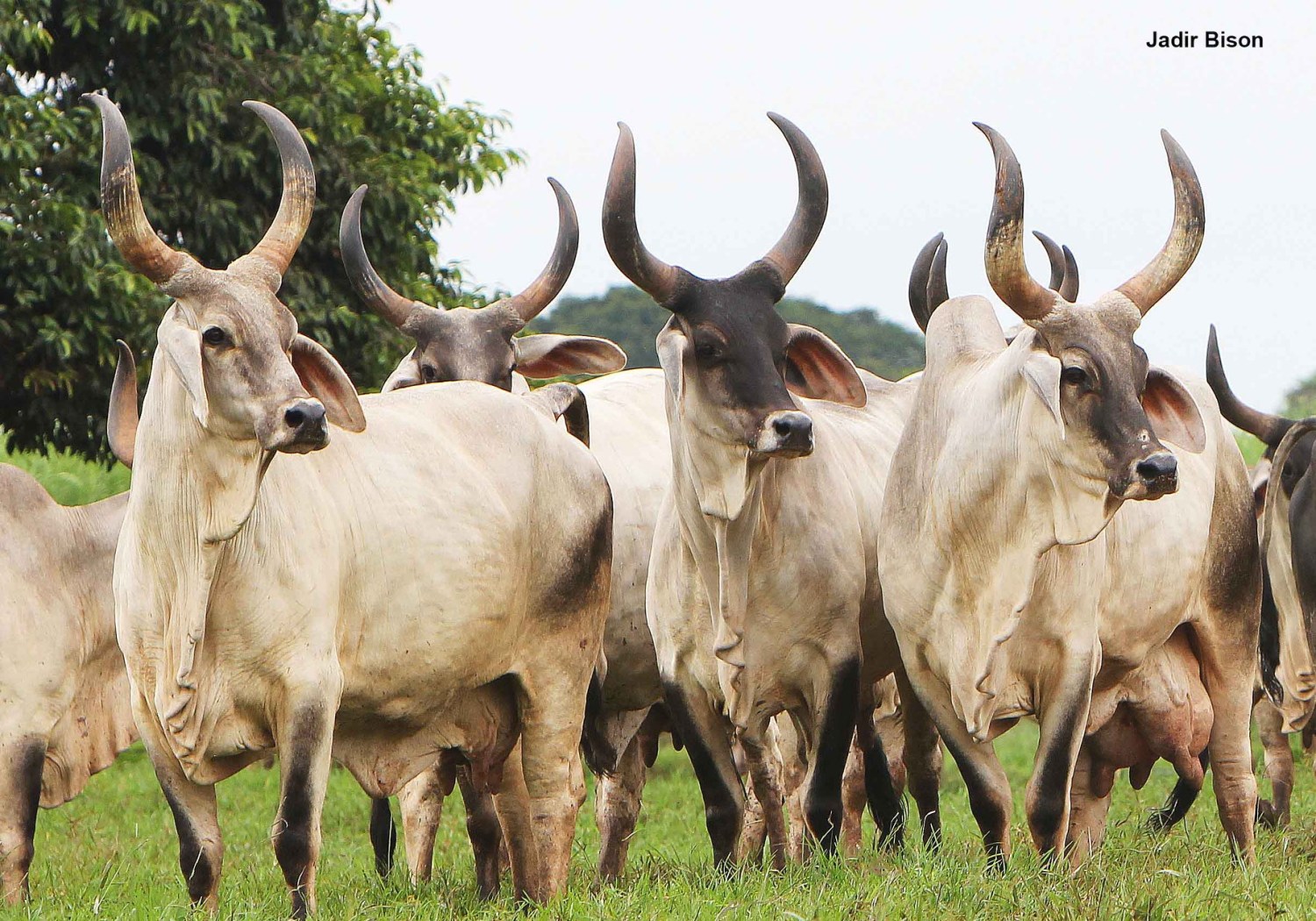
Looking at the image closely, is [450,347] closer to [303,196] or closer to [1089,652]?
[303,196]

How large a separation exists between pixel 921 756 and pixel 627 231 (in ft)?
7.69

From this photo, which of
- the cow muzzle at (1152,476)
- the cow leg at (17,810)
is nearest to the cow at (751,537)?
the cow muzzle at (1152,476)

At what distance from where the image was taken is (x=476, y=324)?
7355 mm

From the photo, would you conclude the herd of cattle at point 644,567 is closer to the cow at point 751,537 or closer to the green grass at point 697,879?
the cow at point 751,537

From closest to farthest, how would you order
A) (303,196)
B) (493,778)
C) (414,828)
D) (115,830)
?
(303,196) → (493,778) → (414,828) → (115,830)

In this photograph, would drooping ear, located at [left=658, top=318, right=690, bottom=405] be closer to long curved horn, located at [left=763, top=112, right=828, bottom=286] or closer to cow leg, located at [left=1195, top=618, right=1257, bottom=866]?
long curved horn, located at [left=763, top=112, right=828, bottom=286]

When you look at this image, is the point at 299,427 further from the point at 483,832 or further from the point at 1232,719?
the point at 1232,719

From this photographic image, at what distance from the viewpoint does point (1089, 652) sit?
5691 mm

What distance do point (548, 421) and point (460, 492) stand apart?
67cm

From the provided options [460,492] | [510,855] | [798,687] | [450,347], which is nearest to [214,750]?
[460,492]

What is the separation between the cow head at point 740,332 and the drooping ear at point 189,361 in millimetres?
1641

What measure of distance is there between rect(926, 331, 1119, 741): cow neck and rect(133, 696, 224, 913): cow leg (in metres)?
2.38

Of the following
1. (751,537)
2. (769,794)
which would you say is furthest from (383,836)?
(751,537)

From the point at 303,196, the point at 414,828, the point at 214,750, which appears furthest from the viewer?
the point at 414,828
